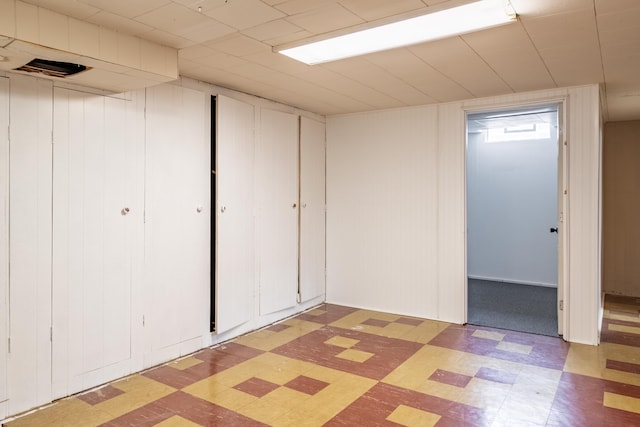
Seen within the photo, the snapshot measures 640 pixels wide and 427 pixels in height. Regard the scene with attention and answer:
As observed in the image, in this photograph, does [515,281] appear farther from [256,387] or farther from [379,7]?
[379,7]

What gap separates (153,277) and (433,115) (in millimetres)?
3481

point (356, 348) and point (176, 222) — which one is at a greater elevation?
point (176, 222)

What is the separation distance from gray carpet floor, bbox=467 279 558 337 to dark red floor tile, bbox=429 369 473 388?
157 cm

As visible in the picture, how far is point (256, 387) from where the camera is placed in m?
3.34

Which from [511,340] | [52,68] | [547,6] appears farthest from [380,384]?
[52,68]

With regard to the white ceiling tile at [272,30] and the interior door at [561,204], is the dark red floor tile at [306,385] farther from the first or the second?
the interior door at [561,204]

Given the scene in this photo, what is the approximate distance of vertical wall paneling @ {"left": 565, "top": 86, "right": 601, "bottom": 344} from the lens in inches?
166

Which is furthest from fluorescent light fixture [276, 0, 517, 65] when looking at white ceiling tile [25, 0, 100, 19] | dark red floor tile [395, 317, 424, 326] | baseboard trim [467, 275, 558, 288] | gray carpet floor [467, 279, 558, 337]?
baseboard trim [467, 275, 558, 288]

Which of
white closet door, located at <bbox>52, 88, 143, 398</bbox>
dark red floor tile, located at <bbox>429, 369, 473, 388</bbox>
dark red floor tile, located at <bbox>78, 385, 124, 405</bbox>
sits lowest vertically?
dark red floor tile, located at <bbox>78, 385, 124, 405</bbox>

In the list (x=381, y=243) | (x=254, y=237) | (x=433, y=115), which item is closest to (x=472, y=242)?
(x=381, y=243)

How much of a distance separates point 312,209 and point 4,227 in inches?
137

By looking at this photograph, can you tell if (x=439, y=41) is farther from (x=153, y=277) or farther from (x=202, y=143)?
(x=153, y=277)

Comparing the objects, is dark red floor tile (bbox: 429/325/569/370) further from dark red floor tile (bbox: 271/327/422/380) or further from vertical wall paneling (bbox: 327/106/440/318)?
vertical wall paneling (bbox: 327/106/440/318)

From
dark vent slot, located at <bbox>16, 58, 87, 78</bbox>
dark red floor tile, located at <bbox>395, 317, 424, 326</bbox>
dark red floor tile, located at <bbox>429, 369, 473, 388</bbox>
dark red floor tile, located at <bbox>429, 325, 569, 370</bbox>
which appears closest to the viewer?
dark vent slot, located at <bbox>16, 58, 87, 78</bbox>
